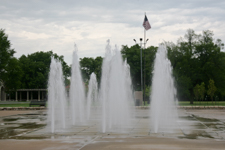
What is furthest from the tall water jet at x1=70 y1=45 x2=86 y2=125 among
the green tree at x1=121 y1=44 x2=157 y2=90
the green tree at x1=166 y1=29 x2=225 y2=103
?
the green tree at x1=121 y1=44 x2=157 y2=90

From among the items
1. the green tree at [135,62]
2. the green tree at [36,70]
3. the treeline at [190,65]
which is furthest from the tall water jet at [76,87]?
the green tree at [36,70]

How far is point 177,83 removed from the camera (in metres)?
51.4

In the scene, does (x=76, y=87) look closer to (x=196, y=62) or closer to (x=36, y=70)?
(x=196, y=62)

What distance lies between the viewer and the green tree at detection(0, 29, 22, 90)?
52.8 meters

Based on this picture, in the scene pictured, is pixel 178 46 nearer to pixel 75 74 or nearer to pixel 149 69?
pixel 149 69

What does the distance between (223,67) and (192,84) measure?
227 inches

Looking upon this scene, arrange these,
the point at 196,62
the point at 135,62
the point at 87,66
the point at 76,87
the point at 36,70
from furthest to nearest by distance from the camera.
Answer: the point at 87,66
the point at 36,70
the point at 135,62
the point at 196,62
the point at 76,87

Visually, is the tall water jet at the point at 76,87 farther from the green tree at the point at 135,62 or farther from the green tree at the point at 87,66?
the green tree at the point at 87,66

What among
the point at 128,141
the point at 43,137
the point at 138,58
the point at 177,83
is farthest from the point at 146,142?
the point at 138,58

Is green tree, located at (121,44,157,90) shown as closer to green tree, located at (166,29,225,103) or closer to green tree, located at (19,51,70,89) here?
green tree, located at (166,29,225,103)

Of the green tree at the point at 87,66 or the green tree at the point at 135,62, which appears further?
the green tree at the point at 87,66

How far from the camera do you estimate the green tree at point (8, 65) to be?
52.8m

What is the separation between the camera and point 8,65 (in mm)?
55719

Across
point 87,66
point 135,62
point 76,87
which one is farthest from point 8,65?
point 76,87
